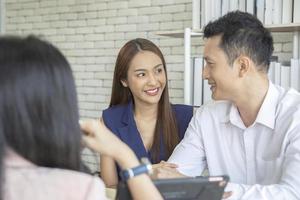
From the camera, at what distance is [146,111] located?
2.36m

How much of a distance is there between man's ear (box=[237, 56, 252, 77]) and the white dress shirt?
0.12m

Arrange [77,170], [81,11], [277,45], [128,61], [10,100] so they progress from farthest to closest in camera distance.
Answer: [81,11]
[277,45]
[128,61]
[77,170]
[10,100]

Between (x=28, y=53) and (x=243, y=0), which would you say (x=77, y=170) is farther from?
(x=243, y=0)

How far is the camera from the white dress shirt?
1562 millimetres

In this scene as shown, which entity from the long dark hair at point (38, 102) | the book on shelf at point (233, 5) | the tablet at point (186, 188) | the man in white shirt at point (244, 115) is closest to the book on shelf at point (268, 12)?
the book on shelf at point (233, 5)

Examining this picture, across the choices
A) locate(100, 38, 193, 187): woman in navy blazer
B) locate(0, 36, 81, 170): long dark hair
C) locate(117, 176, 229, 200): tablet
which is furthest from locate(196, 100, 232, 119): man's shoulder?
locate(0, 36, 81, 170): long dark hair

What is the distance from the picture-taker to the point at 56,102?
A: 32.9 inches

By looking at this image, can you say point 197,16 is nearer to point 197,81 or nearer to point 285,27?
point 197,81

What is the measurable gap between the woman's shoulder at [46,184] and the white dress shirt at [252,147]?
0.85 meters

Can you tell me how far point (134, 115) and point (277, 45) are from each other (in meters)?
1.04

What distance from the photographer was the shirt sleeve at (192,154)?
1.98m

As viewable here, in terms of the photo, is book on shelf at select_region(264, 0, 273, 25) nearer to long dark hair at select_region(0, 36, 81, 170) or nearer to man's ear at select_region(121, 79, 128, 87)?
man's ear at select_region(121, 79, 128, 87)

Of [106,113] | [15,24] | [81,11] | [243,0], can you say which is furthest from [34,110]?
[15,24]

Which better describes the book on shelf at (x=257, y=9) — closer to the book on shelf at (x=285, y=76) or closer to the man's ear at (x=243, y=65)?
the book on shelf at (x=285, y=76)
